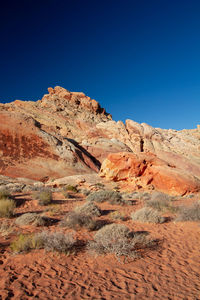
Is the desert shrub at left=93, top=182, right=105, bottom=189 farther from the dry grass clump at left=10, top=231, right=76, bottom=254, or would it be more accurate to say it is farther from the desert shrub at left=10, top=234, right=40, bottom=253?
the desert shrub at left=10, top=234, right=40, bottom=253

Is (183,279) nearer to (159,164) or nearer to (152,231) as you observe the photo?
(152,231)

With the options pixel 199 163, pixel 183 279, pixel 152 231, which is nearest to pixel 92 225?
pixel 152 231

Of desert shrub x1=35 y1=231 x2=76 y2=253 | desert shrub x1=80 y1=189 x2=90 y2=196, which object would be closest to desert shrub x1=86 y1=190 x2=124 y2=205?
desert shrub x1=80 y1=189 x2=90 y2=196

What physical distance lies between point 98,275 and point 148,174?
44.5 ft

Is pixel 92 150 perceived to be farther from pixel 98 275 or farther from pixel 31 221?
pixel 98 275

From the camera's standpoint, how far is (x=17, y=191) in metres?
12.9

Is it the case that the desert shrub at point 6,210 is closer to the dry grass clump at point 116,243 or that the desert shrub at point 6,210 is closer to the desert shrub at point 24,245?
the desert shrub at point 24,245

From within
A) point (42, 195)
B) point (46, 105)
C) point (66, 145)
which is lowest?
point (42, 195)

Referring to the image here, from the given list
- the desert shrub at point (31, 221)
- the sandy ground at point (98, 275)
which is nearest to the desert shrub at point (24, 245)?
the sandy ground at point (98, 275)

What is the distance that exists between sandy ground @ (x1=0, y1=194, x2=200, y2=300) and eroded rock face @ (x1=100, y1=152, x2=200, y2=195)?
10.9m

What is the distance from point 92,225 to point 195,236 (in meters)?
3.59

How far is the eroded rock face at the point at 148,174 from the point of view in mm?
15427

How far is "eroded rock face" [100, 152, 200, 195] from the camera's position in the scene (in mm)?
15427

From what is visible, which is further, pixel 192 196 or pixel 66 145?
pixel 66 145
